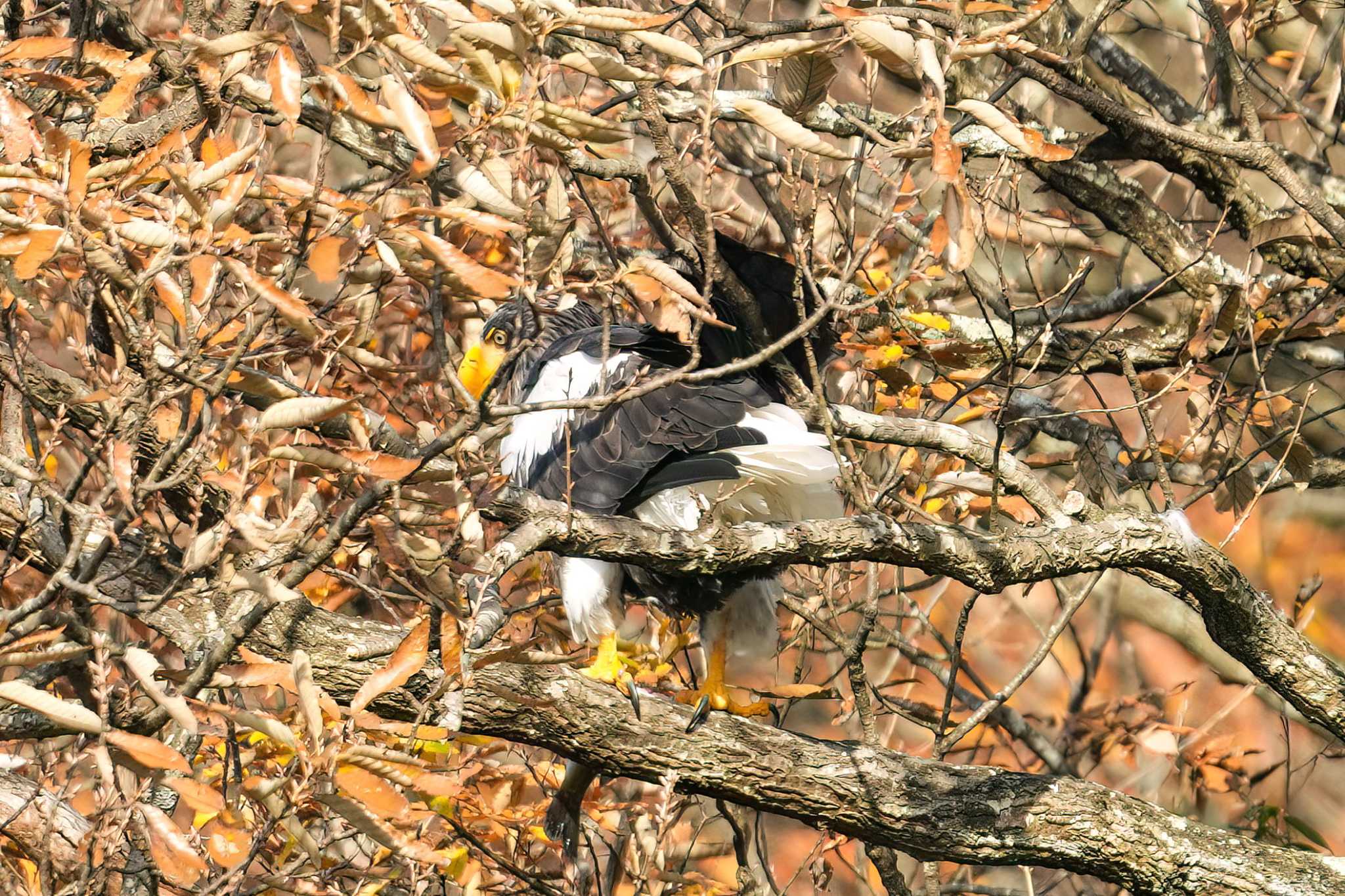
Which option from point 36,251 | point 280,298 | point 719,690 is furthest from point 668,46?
point 719,690

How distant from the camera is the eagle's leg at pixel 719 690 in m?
3.63

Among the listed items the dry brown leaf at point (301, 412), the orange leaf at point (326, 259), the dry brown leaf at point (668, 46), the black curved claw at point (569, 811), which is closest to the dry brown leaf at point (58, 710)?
the dry brown leaf at point (301, 412)

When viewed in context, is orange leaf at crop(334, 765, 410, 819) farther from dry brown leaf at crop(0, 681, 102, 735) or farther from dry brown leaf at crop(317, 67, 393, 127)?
dry brown leaf at crop(317, 67, 393, 127)

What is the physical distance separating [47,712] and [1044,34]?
356cm

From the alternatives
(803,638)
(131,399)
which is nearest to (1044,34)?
(803,638)

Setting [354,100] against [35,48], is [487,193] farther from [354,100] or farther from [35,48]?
[35,48]

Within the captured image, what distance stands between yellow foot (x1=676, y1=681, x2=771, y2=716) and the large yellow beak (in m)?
1.08

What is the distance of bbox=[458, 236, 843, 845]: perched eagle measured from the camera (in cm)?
327

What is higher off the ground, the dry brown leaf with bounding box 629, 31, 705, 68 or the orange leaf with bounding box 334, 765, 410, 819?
the dry brown leaf with bounding box 629, 31, 705, 68

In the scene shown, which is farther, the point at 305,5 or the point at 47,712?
the point at 305,5

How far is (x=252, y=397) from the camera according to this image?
3.06m

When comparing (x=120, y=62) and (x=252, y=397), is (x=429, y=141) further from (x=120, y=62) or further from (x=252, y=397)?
(x=252, y=397)

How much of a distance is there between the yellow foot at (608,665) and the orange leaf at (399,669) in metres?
1.65

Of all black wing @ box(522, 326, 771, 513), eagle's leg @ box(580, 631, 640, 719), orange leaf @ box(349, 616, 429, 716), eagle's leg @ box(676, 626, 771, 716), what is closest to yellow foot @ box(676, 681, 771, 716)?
eagle's leg @ box(676, 626, 771, 716)
